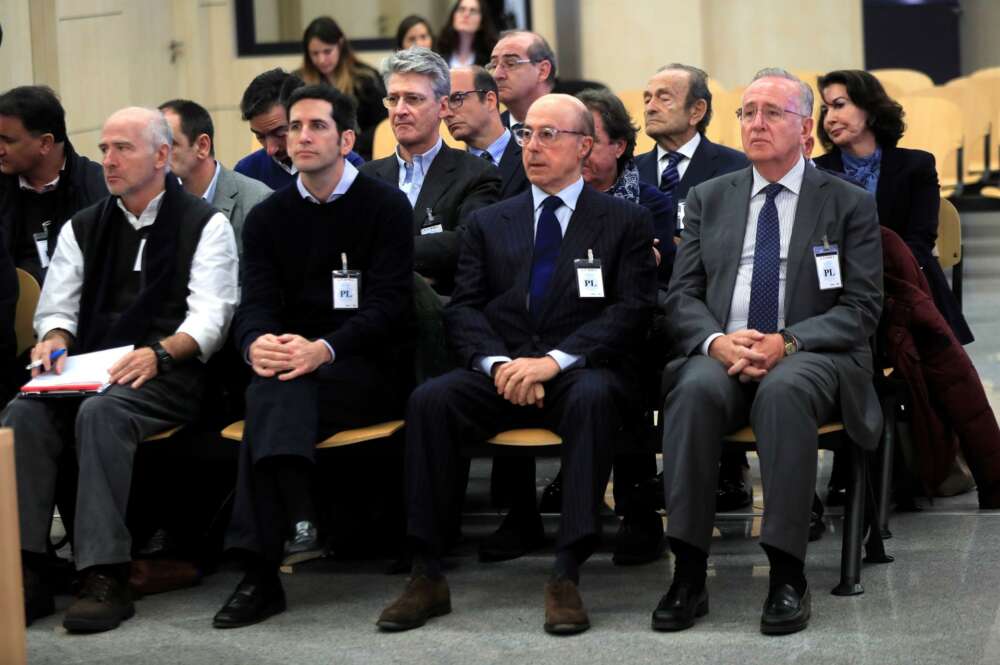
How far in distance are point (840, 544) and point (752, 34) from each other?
6819mm

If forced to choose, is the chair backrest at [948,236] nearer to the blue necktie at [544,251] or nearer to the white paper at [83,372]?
the blue necktie at [544,251]

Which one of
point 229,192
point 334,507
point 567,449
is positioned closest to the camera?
point 567,449

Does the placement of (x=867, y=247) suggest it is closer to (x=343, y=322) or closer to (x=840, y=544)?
(x=840, y=544)

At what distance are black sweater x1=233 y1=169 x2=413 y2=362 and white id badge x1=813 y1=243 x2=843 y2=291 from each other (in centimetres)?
111

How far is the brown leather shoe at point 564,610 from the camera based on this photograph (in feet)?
12.6

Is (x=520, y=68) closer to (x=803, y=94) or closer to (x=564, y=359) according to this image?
(x=803, y=94)

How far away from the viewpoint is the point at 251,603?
404cm

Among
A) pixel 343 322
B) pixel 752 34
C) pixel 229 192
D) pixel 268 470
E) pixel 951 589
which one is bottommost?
pixel 951 589

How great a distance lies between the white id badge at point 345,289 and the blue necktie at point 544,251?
48 cm

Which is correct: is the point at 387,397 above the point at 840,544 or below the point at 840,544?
above

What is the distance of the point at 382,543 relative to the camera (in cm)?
466

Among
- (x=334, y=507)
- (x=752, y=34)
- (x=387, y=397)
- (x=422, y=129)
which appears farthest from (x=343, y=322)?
(x=752, y=34)

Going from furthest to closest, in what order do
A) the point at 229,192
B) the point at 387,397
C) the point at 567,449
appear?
the point at 229,192
the point at 387,397
the point at 567,449

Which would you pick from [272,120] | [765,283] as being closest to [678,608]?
[765,283]
